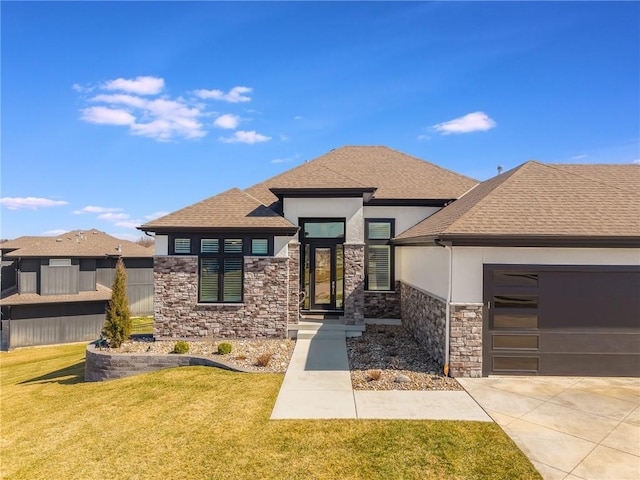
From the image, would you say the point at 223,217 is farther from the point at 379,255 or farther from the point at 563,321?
the point at 563,321

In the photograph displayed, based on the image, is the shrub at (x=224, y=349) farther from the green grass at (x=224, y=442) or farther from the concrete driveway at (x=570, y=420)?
the concrete driveway at (x=570, y=420)

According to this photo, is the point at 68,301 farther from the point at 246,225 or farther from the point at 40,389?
the point at 246,225

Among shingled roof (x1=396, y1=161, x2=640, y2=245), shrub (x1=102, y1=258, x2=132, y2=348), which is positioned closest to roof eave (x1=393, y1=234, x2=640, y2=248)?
shingled roof (x1=396, y1=161, x2=640, y2=245)

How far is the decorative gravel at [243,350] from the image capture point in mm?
9031

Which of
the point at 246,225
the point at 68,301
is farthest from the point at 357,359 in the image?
the point at 68,301

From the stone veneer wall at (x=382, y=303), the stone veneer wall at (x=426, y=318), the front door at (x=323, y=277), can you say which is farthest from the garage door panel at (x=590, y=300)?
the front door at (x=323, y=277)

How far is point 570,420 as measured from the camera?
5883mm

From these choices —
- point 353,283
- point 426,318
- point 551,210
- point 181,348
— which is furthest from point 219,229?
point 551,210

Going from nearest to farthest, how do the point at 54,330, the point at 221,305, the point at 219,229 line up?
the point at 219,229 < the point at 221,305 < the point at 54,330

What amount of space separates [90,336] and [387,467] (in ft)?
72.6

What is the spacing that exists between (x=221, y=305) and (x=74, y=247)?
53.1ft

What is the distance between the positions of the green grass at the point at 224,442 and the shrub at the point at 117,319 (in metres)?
2.52

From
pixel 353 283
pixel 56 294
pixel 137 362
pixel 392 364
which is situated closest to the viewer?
pixel 392 364

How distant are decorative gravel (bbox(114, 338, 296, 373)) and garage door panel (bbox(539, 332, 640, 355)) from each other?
6.41 meters
